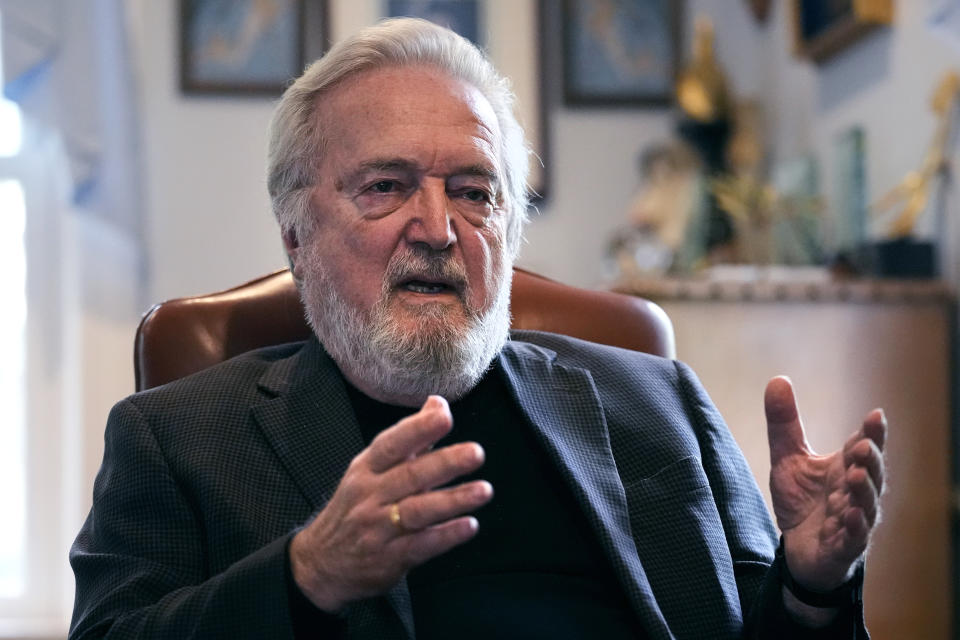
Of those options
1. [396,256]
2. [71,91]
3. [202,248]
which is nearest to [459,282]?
[396,256]

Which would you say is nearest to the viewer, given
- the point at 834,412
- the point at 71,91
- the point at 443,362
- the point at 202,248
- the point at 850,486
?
the point at 850,486

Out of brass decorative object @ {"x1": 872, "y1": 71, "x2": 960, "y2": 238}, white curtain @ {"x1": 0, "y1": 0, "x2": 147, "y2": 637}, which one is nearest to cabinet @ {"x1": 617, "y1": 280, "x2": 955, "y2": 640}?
brass decorative object @ {"x1": 872, "y1": 71, "x2": 960, "y2": 238}

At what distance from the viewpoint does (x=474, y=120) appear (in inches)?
58.4

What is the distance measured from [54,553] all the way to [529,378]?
216cm

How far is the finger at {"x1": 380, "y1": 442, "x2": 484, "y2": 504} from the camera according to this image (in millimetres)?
899

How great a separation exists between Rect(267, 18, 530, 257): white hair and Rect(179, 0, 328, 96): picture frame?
225cm

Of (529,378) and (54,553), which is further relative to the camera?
(54,553)

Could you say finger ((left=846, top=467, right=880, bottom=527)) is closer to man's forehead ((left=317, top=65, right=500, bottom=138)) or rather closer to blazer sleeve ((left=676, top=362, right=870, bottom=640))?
blazer sleeve ((left=676, top=362, right=870, bottom=640))

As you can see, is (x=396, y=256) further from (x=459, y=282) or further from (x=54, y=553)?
(x=54, y=553)

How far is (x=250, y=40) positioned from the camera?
12.2 ft

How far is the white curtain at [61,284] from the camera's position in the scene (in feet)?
9.97

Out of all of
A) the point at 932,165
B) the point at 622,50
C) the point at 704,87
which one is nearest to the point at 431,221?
the point at 932,165

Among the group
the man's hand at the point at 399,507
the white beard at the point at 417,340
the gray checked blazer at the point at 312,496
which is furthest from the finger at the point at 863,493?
the white beard at the point at 417,340

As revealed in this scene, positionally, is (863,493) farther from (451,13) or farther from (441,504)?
(451,13)
